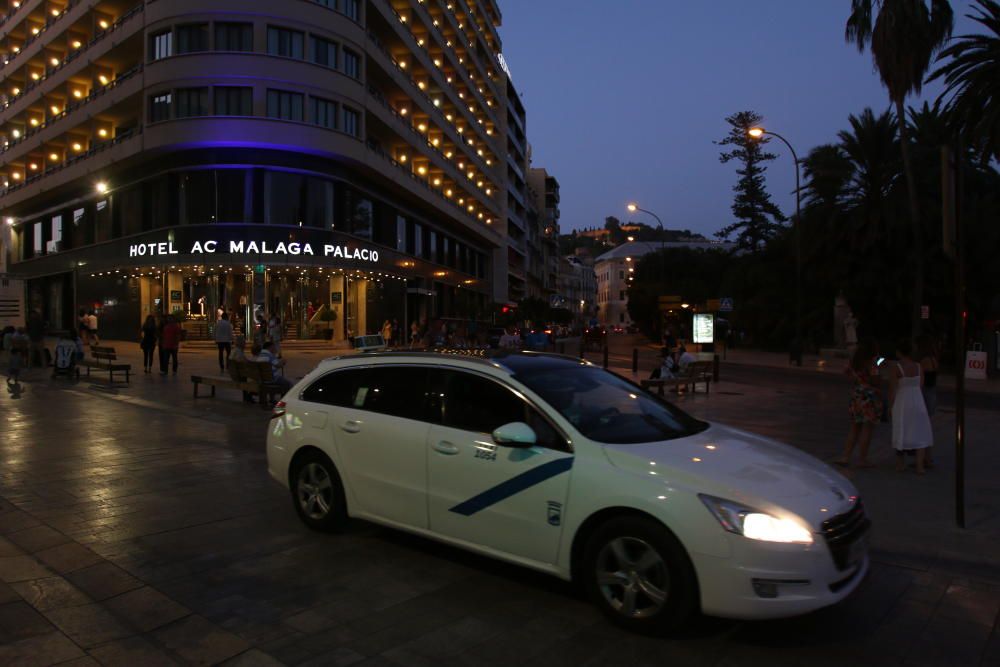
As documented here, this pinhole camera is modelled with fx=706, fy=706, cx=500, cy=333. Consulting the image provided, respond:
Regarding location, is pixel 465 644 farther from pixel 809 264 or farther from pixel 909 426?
pixel 809 264

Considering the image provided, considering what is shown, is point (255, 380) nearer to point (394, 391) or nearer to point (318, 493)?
point (318, 493)

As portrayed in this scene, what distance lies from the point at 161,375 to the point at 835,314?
109 ft

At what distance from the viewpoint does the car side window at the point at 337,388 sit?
19.3 ft

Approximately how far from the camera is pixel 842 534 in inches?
155

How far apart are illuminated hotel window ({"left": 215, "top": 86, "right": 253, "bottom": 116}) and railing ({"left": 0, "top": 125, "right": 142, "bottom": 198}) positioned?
5.07 m

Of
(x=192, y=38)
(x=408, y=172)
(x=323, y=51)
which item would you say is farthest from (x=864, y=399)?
(x=408, y=172)

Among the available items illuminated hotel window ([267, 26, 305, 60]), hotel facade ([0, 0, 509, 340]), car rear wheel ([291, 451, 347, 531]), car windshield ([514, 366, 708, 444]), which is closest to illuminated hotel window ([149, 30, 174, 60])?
hotel facade ([0, 0, 509, 340])

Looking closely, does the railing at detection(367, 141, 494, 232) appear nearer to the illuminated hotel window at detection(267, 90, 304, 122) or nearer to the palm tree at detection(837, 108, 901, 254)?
the illuminated hotel window at detection(267, 90, 304, 122)

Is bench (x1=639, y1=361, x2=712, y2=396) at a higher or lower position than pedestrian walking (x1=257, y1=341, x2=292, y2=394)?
lower

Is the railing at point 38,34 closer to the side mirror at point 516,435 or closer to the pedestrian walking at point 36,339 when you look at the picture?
the pedestrian walking at point 36,339

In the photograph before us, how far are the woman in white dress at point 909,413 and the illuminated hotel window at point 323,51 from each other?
31647mm

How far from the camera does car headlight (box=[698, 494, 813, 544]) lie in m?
3.75

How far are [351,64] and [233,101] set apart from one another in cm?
646

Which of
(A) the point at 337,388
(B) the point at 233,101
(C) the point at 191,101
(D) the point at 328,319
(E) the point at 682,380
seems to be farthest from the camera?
(D) the point at 328,319
